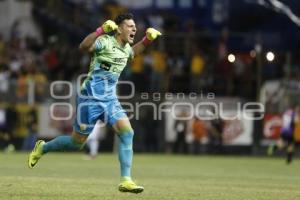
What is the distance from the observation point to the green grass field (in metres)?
13.7

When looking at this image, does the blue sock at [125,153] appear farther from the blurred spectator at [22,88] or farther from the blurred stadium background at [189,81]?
the blurred spectator at [22,88]

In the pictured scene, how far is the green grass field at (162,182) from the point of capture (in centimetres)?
1366

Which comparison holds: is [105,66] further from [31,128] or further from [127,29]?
[31,128]

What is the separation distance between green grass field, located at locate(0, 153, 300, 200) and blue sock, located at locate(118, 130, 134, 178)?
0.38m

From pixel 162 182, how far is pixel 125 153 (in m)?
4.30

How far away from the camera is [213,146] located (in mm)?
34500

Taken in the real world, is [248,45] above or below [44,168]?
above

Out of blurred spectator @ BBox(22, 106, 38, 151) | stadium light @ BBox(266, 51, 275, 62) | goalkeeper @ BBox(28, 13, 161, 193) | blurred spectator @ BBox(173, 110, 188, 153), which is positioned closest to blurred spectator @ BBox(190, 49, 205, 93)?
blurred spectator @ BBox(173, 110, 188, 153)

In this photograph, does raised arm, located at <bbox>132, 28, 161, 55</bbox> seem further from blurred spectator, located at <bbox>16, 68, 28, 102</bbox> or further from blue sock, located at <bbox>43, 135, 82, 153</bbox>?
blurred spectator, located at <bbox>16, 68, 28, 102</bbox>

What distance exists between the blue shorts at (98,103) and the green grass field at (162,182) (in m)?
1.12

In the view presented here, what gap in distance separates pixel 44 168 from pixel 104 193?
28.5ft

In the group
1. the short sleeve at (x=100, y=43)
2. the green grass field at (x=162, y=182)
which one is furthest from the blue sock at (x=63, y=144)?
the short sleeve at (x=100, y=43)

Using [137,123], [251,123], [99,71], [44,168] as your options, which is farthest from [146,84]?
[99,71]

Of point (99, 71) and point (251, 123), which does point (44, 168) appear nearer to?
point (99, 71)
